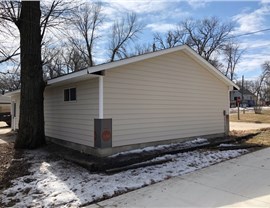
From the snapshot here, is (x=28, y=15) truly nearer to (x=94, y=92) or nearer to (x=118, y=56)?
(x=94, y=92)

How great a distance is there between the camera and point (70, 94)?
9945 millimetres

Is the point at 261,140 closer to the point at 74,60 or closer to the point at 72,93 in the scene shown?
the point at 72,93

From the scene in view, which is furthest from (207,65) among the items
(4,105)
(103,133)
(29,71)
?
→ (4,105)

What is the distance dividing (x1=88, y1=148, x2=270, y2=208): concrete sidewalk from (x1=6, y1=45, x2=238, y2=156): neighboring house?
2821mm

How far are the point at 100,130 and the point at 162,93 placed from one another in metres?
2.83

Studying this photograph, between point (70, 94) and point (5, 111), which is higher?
point (70, 94)

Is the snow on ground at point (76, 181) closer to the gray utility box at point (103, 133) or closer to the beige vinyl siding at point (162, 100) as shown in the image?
the gray utility box at point (103, 133)

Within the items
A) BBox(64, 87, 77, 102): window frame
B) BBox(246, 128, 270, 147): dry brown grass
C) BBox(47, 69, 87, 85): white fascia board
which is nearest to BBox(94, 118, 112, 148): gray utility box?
BBox(47, 69, 87, 85): white fascia board

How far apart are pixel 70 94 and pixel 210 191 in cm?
624

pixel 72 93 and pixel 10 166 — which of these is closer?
pixel 10 166

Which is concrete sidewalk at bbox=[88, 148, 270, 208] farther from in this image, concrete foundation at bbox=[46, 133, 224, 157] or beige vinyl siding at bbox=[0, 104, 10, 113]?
beige vinyl siding at bbox=[0, 104, 10, 113]

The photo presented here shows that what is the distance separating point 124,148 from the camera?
338 inches

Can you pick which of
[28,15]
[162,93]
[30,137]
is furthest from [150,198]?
[28,15]

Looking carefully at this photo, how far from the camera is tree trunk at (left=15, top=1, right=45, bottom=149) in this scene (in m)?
9.81
